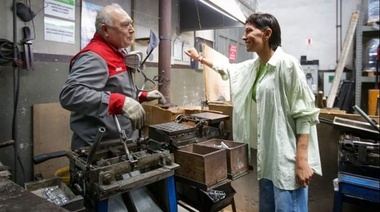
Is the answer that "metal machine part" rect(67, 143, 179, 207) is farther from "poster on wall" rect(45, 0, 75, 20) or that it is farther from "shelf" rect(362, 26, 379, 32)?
"shelf" rect(362, 26, 379, 32)

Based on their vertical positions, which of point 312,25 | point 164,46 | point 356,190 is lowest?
point 356,190

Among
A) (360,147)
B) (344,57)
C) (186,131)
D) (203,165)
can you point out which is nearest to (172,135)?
(186,131)

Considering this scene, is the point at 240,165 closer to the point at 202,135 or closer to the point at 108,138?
the point at 202,135

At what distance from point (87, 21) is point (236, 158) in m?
1.68

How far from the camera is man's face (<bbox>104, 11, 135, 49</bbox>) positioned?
144 centimetres

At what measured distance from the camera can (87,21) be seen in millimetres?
2268

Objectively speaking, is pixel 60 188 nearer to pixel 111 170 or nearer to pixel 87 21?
pixel 111 170

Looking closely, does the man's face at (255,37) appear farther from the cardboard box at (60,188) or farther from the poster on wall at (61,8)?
the poster on wall at (61,8)

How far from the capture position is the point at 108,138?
4.70 feet

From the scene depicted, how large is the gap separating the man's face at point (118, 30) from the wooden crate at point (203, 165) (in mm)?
653

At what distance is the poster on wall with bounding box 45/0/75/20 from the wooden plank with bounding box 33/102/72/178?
652 mm

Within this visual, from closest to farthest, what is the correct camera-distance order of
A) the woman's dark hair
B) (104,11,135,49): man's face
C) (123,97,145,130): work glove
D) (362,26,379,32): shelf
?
(123,97,145,130): work glove, the woman's dark hair, (104,11,135,49): man's face, (362,26,379,32): shelf

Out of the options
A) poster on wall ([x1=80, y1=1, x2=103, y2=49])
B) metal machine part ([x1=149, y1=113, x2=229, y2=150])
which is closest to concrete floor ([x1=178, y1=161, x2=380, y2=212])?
metal machine part ([x1=149, y1=113, x2=229, y2=150])

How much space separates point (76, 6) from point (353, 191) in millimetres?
2273
